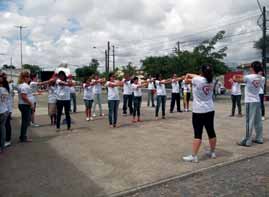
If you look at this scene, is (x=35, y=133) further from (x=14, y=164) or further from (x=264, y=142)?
(x=264, y=142)

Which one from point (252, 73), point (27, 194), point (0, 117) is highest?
point (252, 73)

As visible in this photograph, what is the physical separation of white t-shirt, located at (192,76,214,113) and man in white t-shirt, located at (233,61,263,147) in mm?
1798

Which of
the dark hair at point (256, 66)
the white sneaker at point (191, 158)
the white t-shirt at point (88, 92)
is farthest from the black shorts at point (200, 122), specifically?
the white t-shirt at point (88, 92)

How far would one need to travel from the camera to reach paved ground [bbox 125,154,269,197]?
429cm

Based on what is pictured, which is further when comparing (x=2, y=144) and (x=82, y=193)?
(x=2, y=144)

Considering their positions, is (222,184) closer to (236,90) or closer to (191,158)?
→ (191,158)

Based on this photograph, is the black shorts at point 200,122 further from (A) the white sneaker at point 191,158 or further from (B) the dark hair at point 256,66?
(B) the dark hair at point 256,66

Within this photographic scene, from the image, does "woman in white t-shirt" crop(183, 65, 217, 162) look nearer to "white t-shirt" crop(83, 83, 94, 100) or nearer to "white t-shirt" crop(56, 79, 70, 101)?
"white t-shirt" crop(56, 79, 70, 101)

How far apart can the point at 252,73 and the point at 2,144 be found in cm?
595

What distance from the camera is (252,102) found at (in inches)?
283

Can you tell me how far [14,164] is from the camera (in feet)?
19.1

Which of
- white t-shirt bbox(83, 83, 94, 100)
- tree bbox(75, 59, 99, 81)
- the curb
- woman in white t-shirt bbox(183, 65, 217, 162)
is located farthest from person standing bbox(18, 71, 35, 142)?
tree bbox(75, 59, 99, 81)

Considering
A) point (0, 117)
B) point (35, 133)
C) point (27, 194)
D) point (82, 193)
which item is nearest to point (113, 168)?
point (82, 193)

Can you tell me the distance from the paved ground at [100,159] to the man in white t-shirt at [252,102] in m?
0.28
